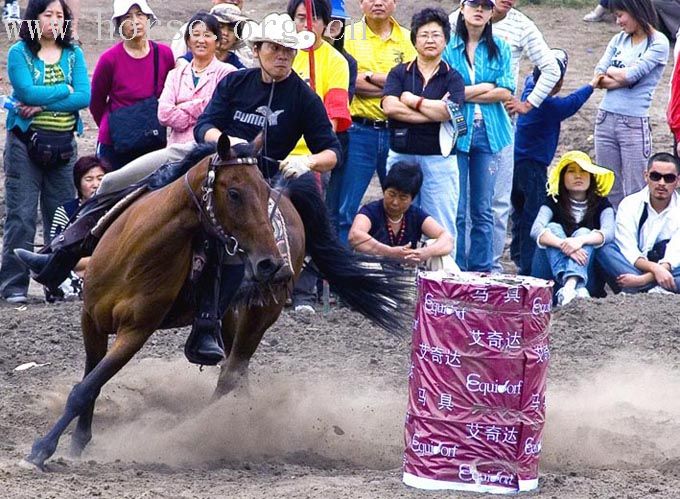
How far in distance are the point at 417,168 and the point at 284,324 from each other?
Result: 4.84 ft

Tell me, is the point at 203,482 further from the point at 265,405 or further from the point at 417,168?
the point at 417,168

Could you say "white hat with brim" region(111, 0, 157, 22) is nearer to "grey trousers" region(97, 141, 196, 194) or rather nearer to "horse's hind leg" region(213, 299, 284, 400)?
"grey trousers" region(97, 141, 196, 194)

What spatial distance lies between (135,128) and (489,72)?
2.73 m

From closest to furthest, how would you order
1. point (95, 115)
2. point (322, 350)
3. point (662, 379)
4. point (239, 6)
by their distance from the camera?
point (662, 379)
point (322, 350)
point (95, 115)
point (239, 6)

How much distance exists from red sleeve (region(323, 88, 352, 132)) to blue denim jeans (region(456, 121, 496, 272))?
1338mm

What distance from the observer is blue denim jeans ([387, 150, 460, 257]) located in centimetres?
973

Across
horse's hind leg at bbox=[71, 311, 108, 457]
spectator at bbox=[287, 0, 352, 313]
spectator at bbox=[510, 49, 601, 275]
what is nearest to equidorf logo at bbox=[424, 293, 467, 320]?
horse's hind leg at bbox=[71, 311, 108, 457]

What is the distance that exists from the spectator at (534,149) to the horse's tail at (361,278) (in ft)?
10.6

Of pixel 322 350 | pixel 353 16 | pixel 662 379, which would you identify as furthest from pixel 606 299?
pixel 353 16

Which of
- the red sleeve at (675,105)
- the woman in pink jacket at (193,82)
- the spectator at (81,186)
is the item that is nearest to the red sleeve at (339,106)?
the woman in pink jacket at (193,82)

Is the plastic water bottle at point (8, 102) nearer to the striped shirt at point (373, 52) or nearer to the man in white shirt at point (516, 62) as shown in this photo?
the striped shirt at point (373, 52)

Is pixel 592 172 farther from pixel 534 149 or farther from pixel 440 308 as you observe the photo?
pixel 440 308

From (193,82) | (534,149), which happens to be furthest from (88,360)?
(534,149)

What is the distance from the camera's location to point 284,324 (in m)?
9.55
